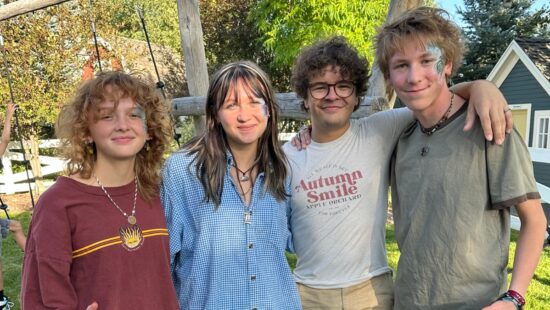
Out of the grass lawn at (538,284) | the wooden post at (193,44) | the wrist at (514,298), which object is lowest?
the grass lawn at (538,284)

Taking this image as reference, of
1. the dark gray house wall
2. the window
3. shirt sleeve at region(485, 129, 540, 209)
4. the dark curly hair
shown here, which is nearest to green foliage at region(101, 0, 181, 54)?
the dark gray house wall

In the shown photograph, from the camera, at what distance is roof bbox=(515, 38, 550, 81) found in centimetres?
1101

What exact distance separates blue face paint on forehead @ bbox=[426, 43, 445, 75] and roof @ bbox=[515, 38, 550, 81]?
1063 cm

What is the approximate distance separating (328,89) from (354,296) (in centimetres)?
93

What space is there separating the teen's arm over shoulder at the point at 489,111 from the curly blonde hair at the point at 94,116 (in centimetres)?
121

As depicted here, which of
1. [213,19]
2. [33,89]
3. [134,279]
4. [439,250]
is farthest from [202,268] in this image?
[213,19]

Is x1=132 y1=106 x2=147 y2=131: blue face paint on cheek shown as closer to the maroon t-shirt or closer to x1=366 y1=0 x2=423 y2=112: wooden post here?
the maroon t-shirt

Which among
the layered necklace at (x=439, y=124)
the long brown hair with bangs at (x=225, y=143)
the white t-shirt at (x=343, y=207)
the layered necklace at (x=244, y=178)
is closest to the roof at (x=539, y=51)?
the white t-shirt at (x=343, y=207)

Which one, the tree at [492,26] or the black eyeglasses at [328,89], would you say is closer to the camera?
the black eyeglasses at [328,89]

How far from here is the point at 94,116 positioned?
1.76 metres

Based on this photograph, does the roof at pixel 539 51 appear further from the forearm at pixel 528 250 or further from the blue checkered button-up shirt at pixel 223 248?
the blue checkered button-up shirt at pixel 223 248

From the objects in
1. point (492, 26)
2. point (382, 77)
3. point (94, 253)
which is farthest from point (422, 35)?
point (492, 26)

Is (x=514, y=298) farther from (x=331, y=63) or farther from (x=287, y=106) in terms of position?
(x=287, y=106)

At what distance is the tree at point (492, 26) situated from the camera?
1770 cm
